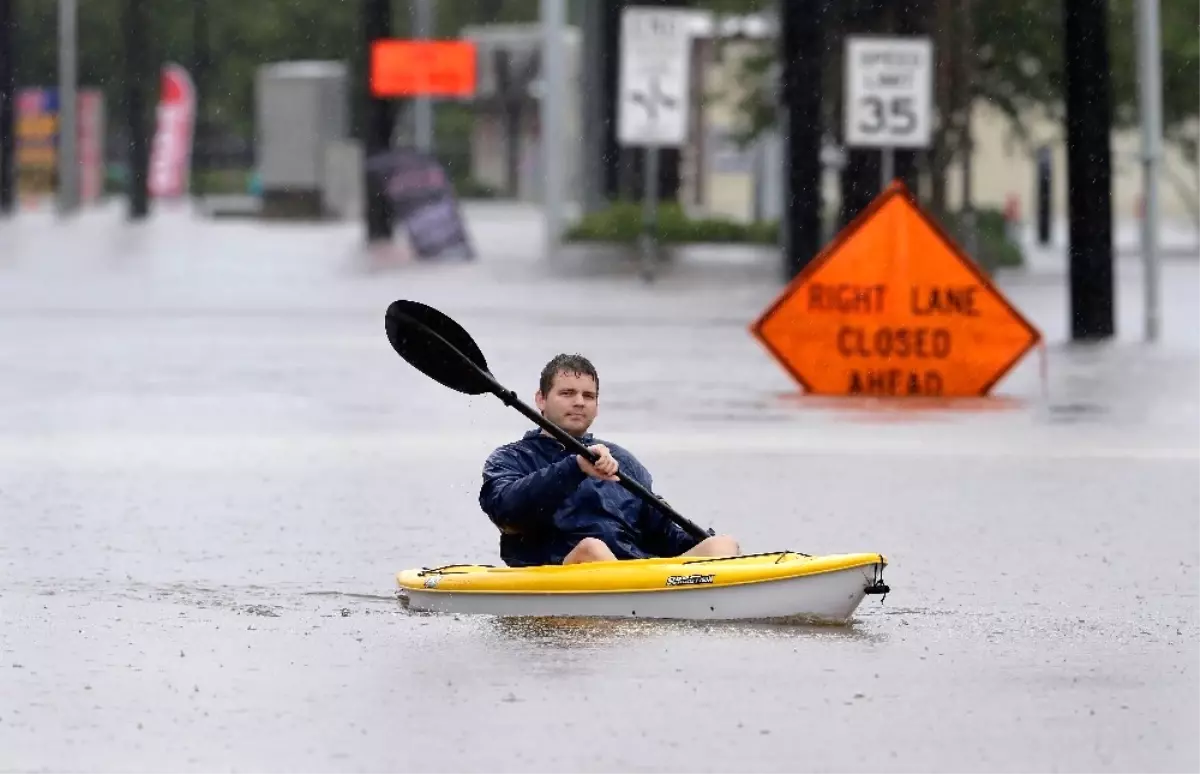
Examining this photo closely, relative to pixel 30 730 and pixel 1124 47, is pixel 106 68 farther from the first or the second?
pixel 30 730

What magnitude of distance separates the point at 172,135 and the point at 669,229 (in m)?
41.4

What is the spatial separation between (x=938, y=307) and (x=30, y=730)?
12640 millimetres

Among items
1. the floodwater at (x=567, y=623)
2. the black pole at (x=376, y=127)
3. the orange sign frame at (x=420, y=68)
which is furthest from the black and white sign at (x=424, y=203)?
the floodwater at (x=567, y=623)

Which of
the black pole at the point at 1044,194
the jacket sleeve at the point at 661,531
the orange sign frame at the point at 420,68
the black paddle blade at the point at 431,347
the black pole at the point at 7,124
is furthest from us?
the black pole at the point at 7,124

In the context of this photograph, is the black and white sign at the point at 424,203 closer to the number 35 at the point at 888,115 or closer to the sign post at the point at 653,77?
the sign post at the point at 653,77

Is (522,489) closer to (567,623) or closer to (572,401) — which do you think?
(572,401)

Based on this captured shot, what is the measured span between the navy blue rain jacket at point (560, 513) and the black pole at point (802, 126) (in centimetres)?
2162

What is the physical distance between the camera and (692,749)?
7.61 m

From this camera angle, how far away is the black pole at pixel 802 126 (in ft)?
105

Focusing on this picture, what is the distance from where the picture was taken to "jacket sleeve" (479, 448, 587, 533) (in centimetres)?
970

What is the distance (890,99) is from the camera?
23750 mm

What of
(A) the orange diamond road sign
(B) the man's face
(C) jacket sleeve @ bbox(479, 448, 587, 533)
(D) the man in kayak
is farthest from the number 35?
(B) the man's face

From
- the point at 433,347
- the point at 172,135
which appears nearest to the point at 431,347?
the point at 433,347

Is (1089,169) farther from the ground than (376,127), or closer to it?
closer to it
